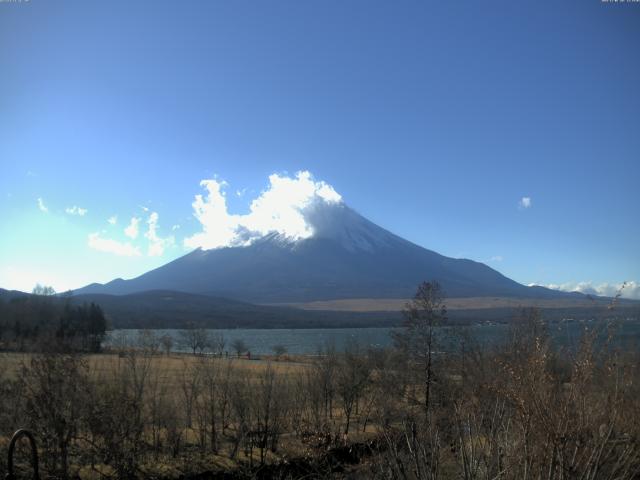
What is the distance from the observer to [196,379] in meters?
25.0

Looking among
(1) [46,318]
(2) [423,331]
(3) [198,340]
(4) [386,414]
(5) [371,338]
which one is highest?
(2) [423,331]

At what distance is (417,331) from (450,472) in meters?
19.7

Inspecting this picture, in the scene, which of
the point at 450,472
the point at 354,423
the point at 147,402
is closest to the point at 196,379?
the point at 147,402

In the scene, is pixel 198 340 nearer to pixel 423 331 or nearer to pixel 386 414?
pixel 423 331

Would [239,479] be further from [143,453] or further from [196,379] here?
[196,379]

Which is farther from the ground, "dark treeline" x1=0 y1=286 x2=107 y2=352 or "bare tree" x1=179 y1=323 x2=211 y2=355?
"dark treeline" x1=0 y1=286 x2=107 y2=352

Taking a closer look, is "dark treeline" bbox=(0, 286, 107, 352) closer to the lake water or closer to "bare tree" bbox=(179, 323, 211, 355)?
the lake water

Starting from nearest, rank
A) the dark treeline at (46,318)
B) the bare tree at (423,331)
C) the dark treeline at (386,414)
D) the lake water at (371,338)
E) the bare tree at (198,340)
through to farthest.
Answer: the dark treeline at (386,414)
the lake water at (371,338)
the bare tree at (423,331)
the dark treeline at (46,318)
the bare tree at (198,340)

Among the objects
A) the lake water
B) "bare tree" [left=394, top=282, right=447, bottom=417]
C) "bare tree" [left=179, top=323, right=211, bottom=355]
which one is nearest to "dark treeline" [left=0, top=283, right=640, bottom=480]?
"bare tree" [left=394, top=282, right=447, bottom=417]

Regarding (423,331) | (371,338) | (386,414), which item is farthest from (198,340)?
(386,414)

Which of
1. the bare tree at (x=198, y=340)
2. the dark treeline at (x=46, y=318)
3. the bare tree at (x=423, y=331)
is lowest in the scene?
the bare tree at (x=198, y=340)

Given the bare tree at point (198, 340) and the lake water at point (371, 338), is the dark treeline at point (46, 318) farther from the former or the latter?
the bare tree at point (198, 340)

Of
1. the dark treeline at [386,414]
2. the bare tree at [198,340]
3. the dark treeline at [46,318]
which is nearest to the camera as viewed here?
the dark treeline at [386,414]

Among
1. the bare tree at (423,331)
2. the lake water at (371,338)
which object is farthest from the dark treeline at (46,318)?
the bare tree at (423,331)
